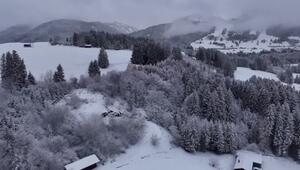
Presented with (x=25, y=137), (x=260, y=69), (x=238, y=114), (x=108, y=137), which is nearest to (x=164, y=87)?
(x=238, y=114)

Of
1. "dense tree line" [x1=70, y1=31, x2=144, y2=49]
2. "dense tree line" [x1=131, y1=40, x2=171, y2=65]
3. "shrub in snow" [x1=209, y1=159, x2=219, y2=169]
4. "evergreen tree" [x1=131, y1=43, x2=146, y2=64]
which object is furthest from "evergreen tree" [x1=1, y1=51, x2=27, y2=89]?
"dense tree line" [x1=70, y1=31, x2=144, y2=49]

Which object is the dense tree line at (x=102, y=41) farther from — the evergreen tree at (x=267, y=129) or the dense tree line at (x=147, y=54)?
the evergreen tree at (x=267, y=129)

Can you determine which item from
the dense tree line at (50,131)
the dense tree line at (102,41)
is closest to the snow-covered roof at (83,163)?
the dense tree line at (50,131)

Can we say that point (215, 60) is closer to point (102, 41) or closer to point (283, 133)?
point (102, 41)

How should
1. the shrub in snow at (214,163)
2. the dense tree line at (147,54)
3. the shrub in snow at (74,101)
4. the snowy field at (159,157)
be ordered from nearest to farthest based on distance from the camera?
the snowy field at (159,157) < the shrub in snow at (214,163) < the shrub in snow at (74,101) < the dense tree line at (147,54)

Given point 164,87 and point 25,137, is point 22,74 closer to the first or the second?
point 25,137

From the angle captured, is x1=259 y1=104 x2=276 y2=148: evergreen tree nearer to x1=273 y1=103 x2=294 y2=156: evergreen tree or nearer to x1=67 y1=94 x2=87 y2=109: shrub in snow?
x1=273 y1=103 x2=294 y2=156: evergreen tree
